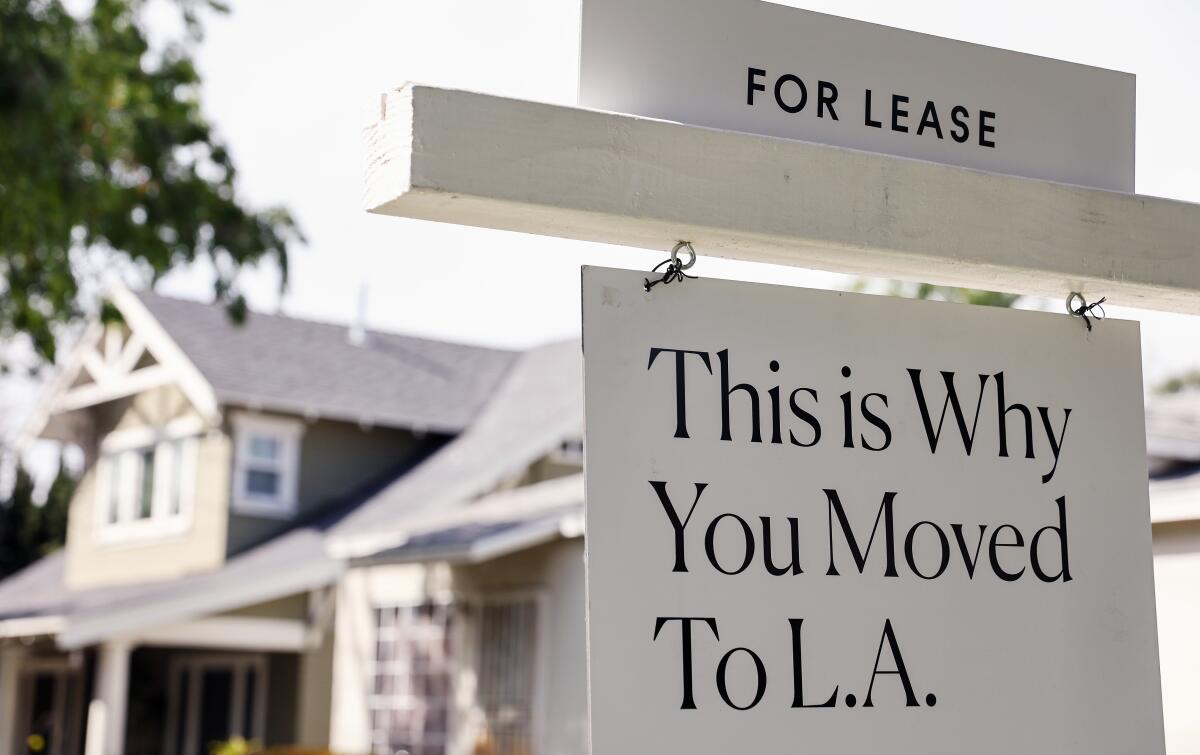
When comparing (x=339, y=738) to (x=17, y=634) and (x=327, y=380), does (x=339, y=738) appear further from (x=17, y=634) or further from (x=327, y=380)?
(x=327, y=380)

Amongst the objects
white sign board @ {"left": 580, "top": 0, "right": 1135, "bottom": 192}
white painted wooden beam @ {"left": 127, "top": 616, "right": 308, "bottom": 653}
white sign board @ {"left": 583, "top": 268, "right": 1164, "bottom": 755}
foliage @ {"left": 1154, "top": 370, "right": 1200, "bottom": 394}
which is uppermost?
foliage @ {"left": 1154, "top": 370, "right": 1200, "bottom": 394}

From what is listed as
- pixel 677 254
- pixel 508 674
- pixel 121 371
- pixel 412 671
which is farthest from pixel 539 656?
pixel 677 254

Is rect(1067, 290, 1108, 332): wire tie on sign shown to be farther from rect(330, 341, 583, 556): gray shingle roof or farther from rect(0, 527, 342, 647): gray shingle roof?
rect(0, 527, 342, 647): gray shingle roof

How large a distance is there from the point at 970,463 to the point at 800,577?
1.19 feet

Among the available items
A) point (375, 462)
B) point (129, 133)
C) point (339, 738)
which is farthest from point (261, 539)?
point (129, 133)

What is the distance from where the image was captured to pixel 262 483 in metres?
21.1

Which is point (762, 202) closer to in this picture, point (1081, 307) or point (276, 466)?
point (1081, 307)

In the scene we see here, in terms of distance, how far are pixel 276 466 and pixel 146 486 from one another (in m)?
2.52

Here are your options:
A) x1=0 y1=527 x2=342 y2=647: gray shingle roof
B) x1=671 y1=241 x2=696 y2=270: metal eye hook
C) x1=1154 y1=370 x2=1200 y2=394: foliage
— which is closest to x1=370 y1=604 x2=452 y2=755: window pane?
x1=0 y1=527 x2=342 y2=647: gray shingle roof

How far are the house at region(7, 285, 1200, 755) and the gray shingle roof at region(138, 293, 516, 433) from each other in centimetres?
4

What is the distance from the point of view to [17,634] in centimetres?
1930

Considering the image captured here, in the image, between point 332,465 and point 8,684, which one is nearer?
point 332,465

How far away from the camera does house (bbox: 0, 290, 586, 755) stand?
15.2 metres

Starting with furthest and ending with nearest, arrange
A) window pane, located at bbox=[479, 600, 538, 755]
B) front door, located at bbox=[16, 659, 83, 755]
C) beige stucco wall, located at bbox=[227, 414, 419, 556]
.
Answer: front door, located at bbox=[16, 659, 83, 755] < beige stucco wall, located at bbox=[227, 414, 419, 556] < window pane, located at bbox=[479, 600, 538, 755]
